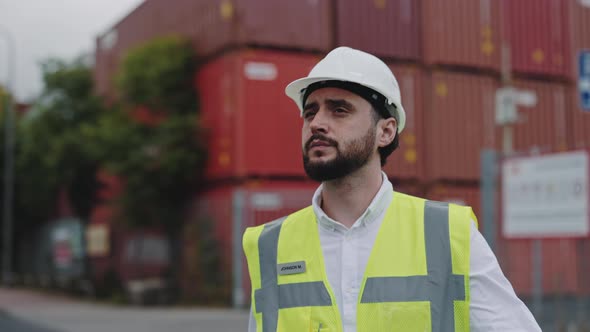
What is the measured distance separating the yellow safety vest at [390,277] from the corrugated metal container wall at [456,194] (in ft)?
55.3

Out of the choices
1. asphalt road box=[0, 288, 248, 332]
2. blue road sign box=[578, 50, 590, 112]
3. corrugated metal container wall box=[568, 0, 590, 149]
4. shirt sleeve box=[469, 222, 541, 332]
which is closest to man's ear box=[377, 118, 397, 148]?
shirt sleeve box=[469, 222, 541, 332]

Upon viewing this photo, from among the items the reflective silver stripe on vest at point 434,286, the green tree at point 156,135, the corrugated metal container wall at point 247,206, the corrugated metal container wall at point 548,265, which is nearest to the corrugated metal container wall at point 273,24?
the green tree at point 156,135

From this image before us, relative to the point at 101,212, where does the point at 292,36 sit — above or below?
above

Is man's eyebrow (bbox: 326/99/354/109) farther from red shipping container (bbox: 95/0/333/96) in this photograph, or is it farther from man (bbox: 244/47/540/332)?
red shipping container (bbox: 95/0/333/96)

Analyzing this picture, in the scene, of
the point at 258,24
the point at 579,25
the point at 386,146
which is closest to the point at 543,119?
the point at 579,25

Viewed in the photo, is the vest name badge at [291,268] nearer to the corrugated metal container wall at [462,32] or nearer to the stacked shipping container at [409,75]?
the stacked shipping container at [409,75]

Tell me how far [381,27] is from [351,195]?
54.0ft

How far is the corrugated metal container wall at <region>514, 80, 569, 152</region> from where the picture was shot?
20.2 meters

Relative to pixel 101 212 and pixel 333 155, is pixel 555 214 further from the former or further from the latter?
pixel 101 212

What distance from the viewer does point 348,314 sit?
87.4 inches

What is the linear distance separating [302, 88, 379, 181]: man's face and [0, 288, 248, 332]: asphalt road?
1041 centimetres

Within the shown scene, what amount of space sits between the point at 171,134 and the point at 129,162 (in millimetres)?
1194

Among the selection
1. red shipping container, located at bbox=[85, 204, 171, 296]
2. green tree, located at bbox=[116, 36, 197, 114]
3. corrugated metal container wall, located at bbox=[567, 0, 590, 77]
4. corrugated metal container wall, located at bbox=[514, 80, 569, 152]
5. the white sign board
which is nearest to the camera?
the white sign board

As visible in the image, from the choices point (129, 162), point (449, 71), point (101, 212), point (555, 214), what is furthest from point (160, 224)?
point (555, 214)
